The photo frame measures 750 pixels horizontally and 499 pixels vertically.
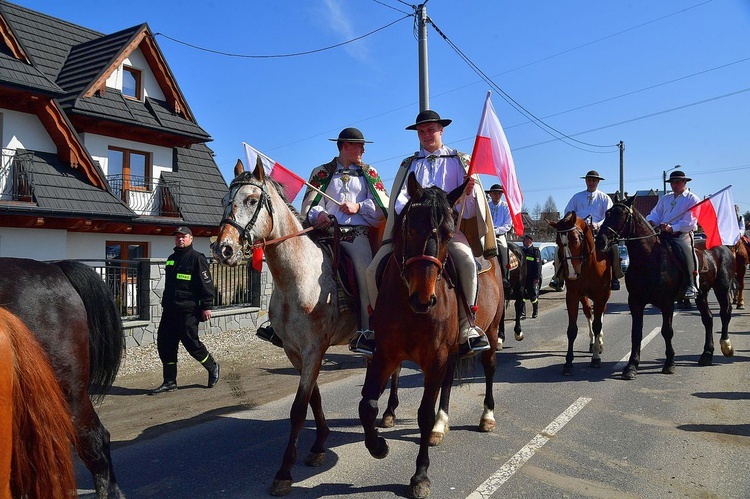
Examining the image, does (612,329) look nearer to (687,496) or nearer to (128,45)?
(687,496)

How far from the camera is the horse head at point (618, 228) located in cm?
810

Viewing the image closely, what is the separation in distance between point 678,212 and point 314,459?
24.4ft

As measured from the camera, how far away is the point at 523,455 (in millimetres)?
4562

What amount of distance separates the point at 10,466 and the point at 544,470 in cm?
380

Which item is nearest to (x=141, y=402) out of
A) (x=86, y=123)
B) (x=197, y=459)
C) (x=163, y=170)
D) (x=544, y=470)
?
(x=197, y=459)

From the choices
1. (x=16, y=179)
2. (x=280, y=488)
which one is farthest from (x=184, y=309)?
(x=16, y=179)

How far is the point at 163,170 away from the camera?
18.5 metres

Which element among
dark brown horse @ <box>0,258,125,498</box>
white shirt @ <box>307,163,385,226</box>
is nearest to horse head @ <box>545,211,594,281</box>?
white shirt @ <box>307,163,385,226</box>

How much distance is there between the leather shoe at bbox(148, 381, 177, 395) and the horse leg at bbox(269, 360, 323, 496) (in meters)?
3.69

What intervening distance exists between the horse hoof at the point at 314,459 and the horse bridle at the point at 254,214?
1.87 metres

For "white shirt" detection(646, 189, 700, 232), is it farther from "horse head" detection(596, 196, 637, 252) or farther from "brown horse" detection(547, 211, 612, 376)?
"brown horse" detection(547, 211, 612, 376)

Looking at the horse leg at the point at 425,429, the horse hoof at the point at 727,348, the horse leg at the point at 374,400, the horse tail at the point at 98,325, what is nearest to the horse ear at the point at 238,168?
the horse tail at the point at 98,325

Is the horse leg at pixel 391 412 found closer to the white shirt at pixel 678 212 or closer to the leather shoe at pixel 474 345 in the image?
the leather shoe at pixel 474 345

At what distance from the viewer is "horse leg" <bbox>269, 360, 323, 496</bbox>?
384 centimetres
